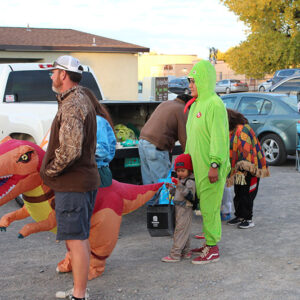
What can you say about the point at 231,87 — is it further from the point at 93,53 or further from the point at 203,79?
the point at 203,79

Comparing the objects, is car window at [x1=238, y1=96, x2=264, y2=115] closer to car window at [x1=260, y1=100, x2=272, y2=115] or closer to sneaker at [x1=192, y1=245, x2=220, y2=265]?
car window at [x1=260, y1=100, x2=272, y2=115]

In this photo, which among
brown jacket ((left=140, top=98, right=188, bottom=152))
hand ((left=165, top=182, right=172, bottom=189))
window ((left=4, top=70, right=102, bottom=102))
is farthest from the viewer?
window ((left=4, top=70, right=102, bottom=102))

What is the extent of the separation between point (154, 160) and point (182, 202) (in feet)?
3.71

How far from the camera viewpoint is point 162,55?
242 ft

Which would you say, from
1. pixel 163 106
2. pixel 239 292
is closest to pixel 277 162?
pixel 163 106

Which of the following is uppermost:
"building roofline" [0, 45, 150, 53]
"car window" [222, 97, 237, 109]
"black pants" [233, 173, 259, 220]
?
"building roofline" [0, 45, 150, 53]

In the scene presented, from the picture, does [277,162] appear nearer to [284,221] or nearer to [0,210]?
[284,221]

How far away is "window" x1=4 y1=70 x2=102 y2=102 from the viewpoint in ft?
27.1

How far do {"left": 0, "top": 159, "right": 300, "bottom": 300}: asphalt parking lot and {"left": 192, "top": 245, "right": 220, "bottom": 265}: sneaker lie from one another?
6 cm

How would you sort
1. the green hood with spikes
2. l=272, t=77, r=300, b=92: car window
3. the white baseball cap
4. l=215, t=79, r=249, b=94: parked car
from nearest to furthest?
the white baseball cap, the green hood with spikes, l=272, t=77, r=300, b=92: car window, l=215, t=79, r=249, b=94: parked car

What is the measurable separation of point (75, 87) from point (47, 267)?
2.07 metres

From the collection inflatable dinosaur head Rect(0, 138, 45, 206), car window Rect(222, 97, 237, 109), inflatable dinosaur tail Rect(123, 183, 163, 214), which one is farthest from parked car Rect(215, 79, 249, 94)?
inflatable dinosaur head Rect(0, 138, 45, 206)

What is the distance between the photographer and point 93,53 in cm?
2214

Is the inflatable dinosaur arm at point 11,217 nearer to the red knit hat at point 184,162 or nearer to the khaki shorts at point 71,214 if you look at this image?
the khaki shorts at point 71,214
